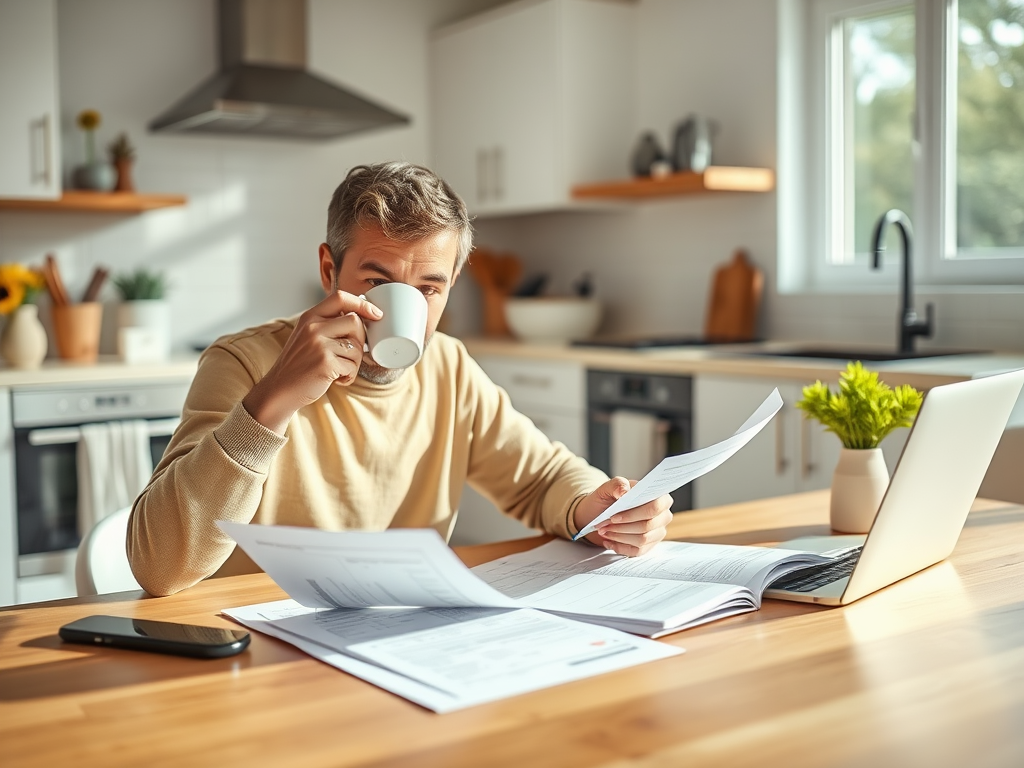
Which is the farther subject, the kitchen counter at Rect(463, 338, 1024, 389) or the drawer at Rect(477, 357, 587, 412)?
the drawer at Rect(477, 357, 587, 412)

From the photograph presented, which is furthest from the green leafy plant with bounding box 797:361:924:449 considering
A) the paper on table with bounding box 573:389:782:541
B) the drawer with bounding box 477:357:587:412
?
the drawer with bounding box 477:357:587:412

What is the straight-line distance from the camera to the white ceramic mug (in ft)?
4.29

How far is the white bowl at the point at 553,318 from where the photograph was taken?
418 centimetres

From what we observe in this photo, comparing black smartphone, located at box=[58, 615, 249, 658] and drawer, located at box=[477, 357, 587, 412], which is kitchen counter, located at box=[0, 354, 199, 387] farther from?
black smartphone, located at box=[58, 615, 249, 658]

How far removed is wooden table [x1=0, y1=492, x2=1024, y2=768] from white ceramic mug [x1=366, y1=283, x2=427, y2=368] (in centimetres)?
36

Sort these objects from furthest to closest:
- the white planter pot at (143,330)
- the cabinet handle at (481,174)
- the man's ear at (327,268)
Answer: the cabinet handle at (481,174), the white planter pot at (143,330), the man's ear at (327,268)

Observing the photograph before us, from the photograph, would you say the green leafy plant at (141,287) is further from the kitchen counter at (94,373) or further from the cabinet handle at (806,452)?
the cabinet handle at (806,452)

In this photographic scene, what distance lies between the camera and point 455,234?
1579 millimetres

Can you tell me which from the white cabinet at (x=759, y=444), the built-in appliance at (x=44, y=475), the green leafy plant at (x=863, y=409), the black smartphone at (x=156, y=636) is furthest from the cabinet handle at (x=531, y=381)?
the black smartphone at (x=156, y=636)

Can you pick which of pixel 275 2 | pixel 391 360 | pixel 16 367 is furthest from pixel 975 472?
pixel 275 2

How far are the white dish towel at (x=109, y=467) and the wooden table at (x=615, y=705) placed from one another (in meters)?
2.20

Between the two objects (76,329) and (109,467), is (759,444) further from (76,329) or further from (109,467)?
(76,329)

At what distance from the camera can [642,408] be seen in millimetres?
3393

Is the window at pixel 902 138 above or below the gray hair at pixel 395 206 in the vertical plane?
above
